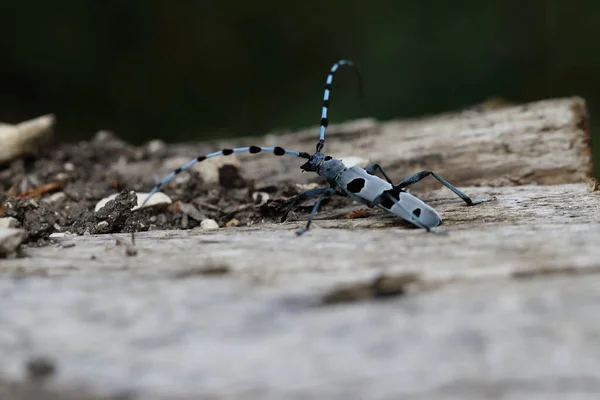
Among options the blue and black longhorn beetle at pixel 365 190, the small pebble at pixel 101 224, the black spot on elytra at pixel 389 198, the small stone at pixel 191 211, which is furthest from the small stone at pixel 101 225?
the black spot on elytra at pixel 389 198

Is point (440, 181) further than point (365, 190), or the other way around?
point (440, 181)

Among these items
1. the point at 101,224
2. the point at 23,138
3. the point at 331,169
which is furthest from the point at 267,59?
the point at 101,224

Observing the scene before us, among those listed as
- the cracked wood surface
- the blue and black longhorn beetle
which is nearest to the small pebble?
the blue and black longhorn beetle

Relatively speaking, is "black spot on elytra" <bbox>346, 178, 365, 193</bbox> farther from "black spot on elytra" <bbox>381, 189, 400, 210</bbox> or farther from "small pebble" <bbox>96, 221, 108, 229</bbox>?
"small pebble" <bbox>96, 221, 108, 229</bbox>

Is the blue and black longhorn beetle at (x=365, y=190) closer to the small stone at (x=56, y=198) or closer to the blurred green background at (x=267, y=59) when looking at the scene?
the small stone at (x=56, y=198)

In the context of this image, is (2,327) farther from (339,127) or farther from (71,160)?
(339,127)

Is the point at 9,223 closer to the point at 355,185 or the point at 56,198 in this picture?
the point at 56,198
